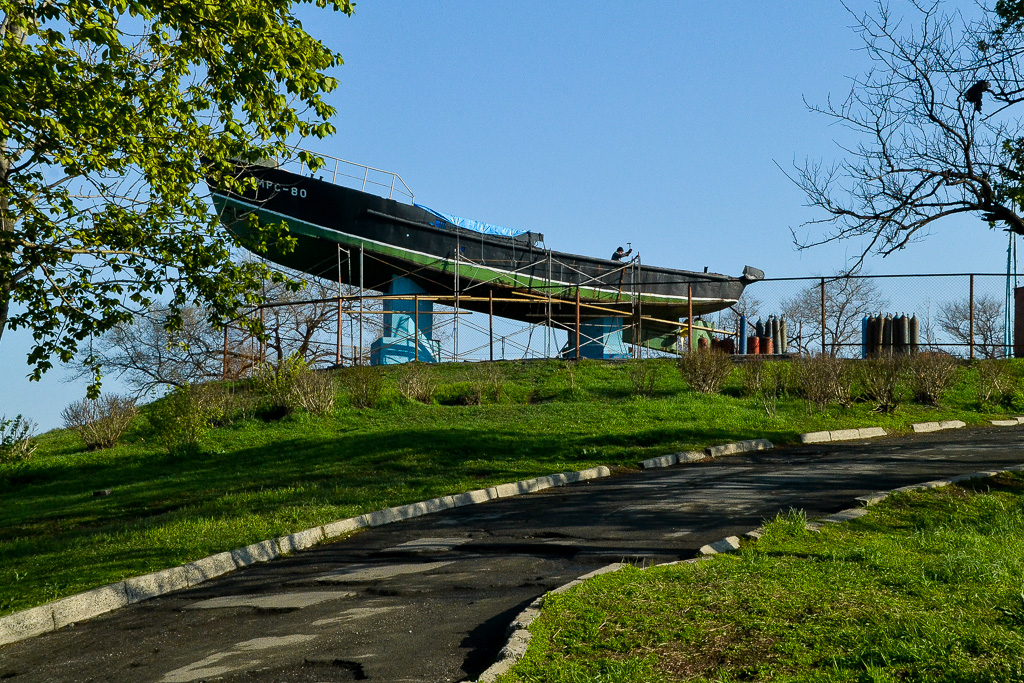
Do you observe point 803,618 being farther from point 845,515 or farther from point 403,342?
point 403,342

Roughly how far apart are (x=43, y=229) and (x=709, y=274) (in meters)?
28.3

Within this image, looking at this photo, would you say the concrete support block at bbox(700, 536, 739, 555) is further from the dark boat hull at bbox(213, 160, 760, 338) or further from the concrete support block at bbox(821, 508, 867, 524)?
the dark boat hull at bbox(213, 160, 760, 338)

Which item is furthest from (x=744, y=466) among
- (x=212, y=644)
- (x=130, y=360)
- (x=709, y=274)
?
(x=130, y=360)

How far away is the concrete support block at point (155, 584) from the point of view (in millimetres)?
6957

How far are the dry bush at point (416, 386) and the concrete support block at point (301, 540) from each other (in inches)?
426

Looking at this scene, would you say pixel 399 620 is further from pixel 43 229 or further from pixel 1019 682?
pixel 43 229

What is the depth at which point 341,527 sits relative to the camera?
9008 millimetres

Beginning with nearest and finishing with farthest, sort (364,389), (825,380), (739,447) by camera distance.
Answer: (739,447) → (825,380) → (364,389)

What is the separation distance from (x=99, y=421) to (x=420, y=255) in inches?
560

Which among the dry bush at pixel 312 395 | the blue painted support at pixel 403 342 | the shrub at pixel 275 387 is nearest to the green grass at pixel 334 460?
the dry bush at pixel 312 395

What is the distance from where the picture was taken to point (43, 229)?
1135cm

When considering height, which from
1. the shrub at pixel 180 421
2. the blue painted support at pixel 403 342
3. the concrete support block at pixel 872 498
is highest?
the blue painted support at pixel 403 342

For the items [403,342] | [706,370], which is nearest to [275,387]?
[706,370]

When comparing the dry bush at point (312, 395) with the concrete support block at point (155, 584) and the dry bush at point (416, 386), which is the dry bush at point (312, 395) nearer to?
the dry bush at point (416, 386)
